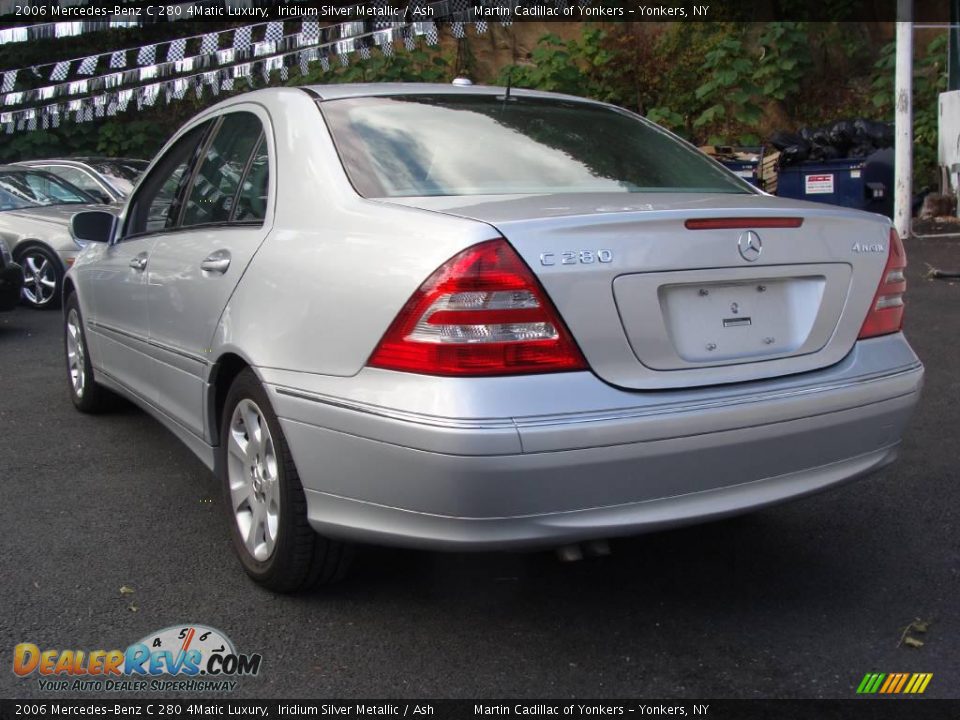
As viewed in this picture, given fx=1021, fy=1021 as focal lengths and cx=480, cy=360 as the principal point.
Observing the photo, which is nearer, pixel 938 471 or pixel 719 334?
pixel 719 334

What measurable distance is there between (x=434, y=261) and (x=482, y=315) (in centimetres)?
18

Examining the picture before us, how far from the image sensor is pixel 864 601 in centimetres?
301

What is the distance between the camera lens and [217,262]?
328 cm

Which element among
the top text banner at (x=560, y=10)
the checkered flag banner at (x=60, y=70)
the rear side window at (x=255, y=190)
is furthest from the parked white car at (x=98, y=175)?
the rear side window at (x=255, y=190)

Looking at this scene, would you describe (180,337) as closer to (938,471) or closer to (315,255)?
(315,255)

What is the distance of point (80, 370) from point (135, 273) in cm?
145

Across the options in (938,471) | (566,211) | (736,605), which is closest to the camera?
(566,211)

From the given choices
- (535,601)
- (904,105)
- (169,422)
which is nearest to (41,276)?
(169,422)

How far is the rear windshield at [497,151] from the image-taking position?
2.99m

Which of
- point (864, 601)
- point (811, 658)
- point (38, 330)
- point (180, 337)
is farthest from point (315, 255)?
point (38, 330)

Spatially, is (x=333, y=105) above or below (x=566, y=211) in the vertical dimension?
above

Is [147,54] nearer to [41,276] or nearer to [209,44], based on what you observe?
[209,44]

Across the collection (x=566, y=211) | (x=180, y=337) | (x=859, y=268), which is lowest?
(x=180, y=337)

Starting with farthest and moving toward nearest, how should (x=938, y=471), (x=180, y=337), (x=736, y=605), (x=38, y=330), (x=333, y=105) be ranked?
(x=38, y=330), (x=938, y=471), (x=180, y=337), (x=333, y=105), (x=736, y=605)
